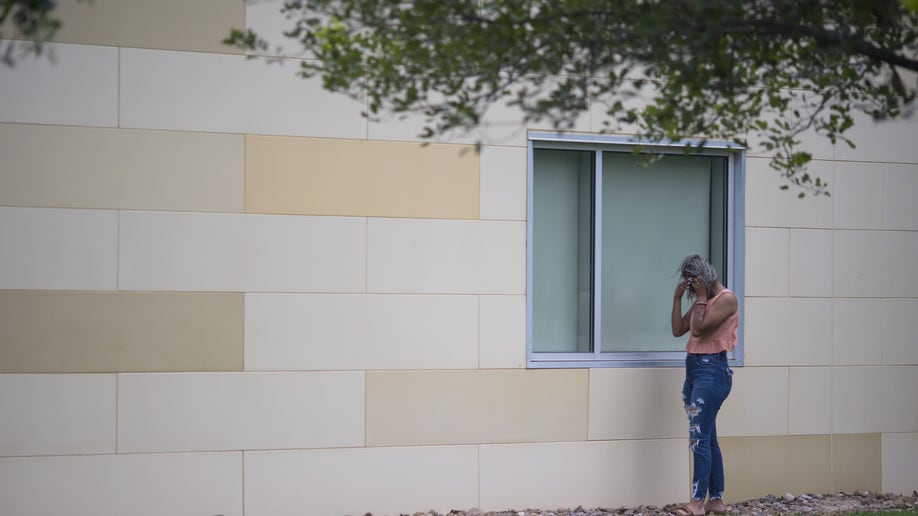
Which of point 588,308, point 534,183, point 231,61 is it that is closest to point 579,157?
point 534,183

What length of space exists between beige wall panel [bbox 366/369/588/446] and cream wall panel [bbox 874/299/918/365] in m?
2.54

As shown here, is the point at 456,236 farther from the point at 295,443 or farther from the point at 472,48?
the point at 472,48

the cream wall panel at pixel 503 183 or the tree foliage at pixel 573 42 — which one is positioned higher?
the tree foliage at pixel 573 42

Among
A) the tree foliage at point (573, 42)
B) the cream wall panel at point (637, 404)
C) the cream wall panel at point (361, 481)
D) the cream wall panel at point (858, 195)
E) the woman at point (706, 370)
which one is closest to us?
the tree foliage at point (573, 42)

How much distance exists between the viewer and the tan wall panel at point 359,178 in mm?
7207

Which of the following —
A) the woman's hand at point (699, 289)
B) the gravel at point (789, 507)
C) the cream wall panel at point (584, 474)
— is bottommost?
the gravel at point (789, 507)

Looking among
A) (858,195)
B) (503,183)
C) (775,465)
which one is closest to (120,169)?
(503,183)

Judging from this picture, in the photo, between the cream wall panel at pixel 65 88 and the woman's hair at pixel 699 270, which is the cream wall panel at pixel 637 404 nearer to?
the woman's hair at pixel 699 270

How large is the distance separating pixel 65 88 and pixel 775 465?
584cm

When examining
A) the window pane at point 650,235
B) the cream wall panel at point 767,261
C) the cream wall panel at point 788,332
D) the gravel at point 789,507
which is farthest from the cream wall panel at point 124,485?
the cream wall panel at point 767,261

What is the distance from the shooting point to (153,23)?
7.02m

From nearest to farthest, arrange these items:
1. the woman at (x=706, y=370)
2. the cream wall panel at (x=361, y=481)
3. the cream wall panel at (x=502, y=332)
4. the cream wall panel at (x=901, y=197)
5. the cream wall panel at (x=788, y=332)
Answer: the cream wall panel at (x=361, y=481) < the woman at (x=706, y=370) < the cream wall panel at (x=502, y=332) < the cream wall panel at (x=788, y=332) < the cream wall panel at (x=901, y=197)

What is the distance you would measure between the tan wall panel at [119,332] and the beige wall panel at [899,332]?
5.01 m

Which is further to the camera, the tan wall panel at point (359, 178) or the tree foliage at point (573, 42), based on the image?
the tan wall panel at point (359, 178)
